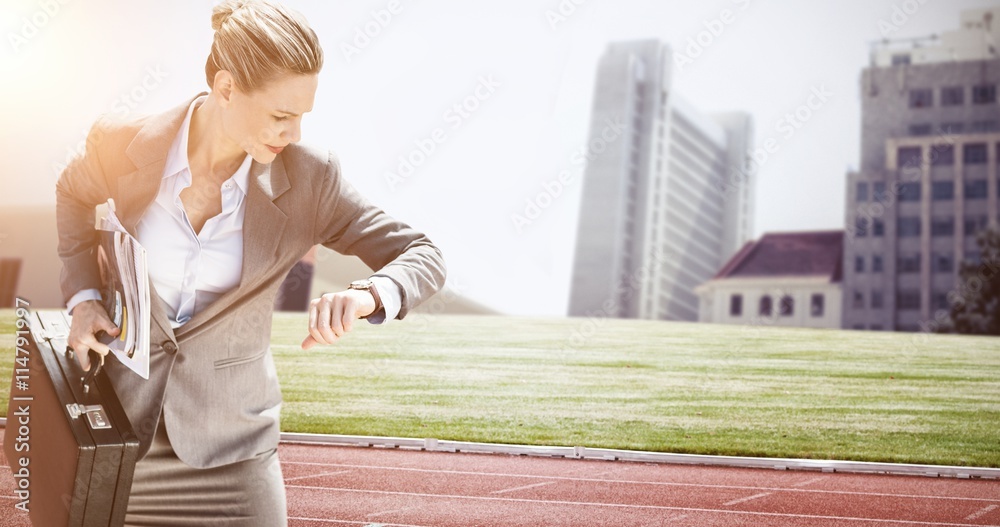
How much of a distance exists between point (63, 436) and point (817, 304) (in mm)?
31646

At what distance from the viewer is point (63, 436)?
1.35 metres

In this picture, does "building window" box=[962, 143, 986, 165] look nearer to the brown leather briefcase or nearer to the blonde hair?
the blonde hair

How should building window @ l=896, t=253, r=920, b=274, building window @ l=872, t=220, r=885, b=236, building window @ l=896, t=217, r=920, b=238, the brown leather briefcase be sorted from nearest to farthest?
1. the brown leather briefcase
2. building window @ l=896, t=217, r=920, b=238
3. building window @ l=896, t=253, r=920, b=274
4. building window @ l=872, t=220, r=885, b=236

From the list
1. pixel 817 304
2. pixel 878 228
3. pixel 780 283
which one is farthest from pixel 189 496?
pixel 817 304

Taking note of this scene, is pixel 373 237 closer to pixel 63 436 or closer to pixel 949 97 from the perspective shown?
pixel 63 436

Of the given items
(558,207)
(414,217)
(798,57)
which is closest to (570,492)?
(414,217)

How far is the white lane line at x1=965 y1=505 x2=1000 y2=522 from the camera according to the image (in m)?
5.07

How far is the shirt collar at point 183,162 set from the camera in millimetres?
1649

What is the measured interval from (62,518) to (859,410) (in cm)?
612

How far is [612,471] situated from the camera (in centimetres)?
606

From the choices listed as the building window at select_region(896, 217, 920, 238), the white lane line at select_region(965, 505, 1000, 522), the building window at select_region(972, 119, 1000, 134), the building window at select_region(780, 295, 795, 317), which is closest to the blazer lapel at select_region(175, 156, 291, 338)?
the white lane line at select_region(965, 505, 1000, 522)

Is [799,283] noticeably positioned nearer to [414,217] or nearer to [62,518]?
[414,217]

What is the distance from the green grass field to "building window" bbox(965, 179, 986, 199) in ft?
10.1

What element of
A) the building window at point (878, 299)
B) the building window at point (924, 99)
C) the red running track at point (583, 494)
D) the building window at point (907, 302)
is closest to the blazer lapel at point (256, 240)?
the red running track at point (583, 494)
